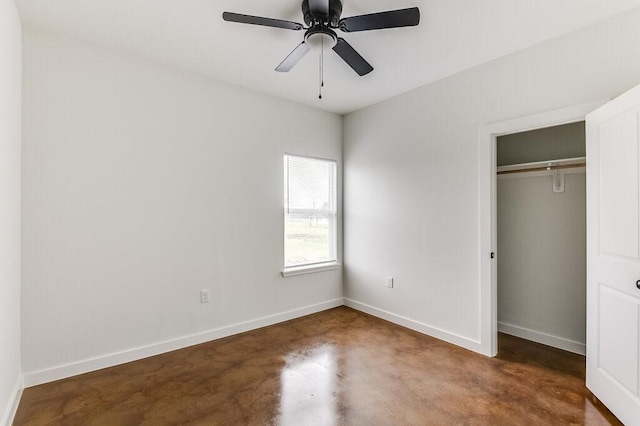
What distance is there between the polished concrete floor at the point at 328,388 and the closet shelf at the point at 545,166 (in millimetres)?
1686

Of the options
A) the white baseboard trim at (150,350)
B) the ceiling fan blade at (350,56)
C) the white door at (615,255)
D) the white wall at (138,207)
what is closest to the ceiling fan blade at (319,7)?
the ceiling fan blade at (350,56)

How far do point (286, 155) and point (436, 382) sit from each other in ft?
9.01

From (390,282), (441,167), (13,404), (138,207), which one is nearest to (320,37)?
(441,167)

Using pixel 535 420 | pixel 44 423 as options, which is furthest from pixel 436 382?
pixel 44 423

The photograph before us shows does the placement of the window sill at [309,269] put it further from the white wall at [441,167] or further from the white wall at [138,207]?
the white wall at [441,167]

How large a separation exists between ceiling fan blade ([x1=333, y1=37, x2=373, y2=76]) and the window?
64.5 inches

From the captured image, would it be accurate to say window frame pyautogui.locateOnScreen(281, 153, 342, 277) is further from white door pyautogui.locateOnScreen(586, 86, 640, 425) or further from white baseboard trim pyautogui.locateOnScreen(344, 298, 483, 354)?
white door pyautogui.locateOnScreen(586, 86, 640, 425)

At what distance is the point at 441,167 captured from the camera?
3.25 m

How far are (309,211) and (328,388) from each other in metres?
2.17

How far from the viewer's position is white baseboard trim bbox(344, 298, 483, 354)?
2982 millimetres

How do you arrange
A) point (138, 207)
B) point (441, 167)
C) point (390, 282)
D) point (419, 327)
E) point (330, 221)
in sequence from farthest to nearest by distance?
point (330, 221)
point (390, 282)
point (419, 327)
point (441, 167)
point (138, 207)

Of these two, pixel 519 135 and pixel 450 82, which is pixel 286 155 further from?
pixel 519 135

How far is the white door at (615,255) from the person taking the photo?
1824 millimetres

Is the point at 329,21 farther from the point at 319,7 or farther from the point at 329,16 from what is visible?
the point at 319,7
